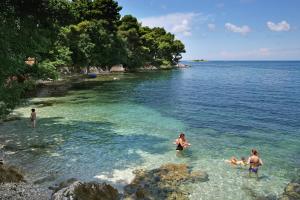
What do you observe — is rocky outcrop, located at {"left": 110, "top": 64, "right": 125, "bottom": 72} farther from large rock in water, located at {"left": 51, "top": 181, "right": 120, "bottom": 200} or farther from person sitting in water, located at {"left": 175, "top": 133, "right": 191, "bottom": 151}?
large rock in water, located at {"left": 51, "top": 181, "right": 120, "bottom": 200}

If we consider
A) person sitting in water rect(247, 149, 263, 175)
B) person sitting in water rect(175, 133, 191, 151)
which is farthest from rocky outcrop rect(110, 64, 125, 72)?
person sitting in water rect(247, 149, 263, 175)

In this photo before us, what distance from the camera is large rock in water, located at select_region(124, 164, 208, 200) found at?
16641mm

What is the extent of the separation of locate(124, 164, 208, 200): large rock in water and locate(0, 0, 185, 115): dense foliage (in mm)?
8385

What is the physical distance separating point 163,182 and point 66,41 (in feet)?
189

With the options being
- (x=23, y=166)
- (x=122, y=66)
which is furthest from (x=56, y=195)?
(x=122, y=66)

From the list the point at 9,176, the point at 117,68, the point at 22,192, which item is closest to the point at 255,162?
the point at 22,192

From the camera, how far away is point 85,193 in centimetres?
1450

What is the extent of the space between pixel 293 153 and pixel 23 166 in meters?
19.5

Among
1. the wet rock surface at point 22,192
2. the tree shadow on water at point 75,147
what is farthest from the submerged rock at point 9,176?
the tree shadow on water at point 75,147

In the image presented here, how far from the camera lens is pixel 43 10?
20953 mm

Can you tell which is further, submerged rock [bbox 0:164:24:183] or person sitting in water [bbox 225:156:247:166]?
person sitting in water [bbox 225:156:247:166]

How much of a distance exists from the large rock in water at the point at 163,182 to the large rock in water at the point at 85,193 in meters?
1.26

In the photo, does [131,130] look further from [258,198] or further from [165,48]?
[165,48]

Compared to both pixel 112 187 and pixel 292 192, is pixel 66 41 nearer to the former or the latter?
pixel 112 187
